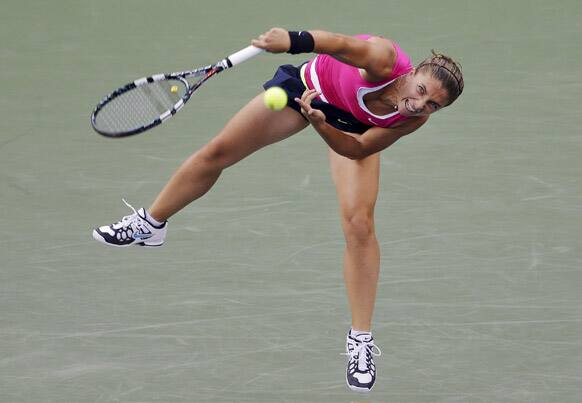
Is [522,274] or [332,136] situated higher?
[332,136]

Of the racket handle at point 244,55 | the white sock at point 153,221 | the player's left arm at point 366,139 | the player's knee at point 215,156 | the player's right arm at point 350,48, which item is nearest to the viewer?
the player's right arm at point 350,48

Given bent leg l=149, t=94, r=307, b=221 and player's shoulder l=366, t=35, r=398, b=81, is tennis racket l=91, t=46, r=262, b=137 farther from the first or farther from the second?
player's shoulder l=366, t=35, r=398, b=81

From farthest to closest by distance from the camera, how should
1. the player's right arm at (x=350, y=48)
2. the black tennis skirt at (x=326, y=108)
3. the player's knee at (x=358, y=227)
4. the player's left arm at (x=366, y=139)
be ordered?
the black tennis skirt at (x=326, y=108)
the player's knee at (x=358, y=227)
the player's left arm at (x=366, y=139)
the player's right arm at (x=350, y=48)

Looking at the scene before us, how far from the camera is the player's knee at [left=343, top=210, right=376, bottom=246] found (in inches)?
248

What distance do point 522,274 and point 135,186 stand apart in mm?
2518

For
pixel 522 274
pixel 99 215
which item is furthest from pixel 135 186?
pixel 522 274

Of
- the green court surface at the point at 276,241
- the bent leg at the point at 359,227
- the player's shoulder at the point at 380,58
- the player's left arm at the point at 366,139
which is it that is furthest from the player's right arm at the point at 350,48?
the green court surface at the point at 276,241

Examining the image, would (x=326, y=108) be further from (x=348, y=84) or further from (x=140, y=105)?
(x=140, y=105)

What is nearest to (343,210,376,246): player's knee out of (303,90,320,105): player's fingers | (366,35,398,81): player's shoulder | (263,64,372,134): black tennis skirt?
(263,64,372,134): black tennis skirt

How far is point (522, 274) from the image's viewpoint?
7.45 meters

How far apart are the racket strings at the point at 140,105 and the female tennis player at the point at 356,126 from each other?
32 centimetres

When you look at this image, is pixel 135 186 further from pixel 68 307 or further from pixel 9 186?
pixel 68 307

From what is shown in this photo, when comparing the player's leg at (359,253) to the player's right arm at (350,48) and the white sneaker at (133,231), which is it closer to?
the player's right arm at (350,48)

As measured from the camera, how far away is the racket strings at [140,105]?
6.47 meters
